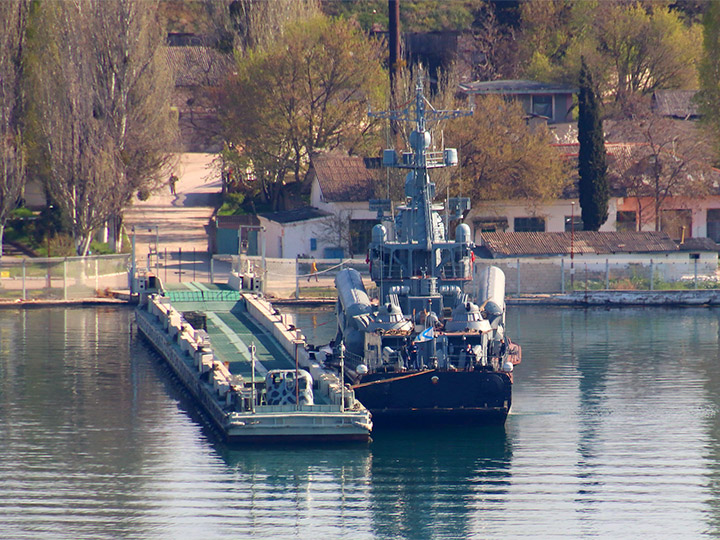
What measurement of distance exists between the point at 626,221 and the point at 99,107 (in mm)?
39627

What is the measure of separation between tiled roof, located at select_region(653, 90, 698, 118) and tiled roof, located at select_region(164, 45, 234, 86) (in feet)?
140

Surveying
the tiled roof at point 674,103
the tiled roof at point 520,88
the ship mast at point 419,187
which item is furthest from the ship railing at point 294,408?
the tiled roof at point 674,103

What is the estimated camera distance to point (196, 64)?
130 m

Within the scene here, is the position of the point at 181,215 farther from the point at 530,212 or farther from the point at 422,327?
the point at 422,327

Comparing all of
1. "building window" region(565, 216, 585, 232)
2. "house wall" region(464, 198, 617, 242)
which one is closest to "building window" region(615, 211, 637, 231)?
"house wall" region(464, 198, 617, 242)

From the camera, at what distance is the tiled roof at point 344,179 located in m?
88.2

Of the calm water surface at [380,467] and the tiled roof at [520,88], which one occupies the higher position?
the tiled roof at [520,88]

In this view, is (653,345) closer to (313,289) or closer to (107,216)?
(313,289)

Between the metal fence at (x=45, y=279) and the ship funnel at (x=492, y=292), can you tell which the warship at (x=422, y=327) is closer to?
the ship funnel at (x=492, y=292)

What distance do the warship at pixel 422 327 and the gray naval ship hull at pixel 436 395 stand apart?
4 cm

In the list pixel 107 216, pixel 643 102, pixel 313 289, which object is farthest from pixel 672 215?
pixel 107 216

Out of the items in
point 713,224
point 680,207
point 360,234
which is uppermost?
point 680,207

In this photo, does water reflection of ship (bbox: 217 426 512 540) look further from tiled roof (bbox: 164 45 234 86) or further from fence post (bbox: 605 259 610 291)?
tiled roof (bbox: 164 45 234 86)

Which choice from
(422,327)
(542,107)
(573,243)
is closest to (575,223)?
(573,243)
